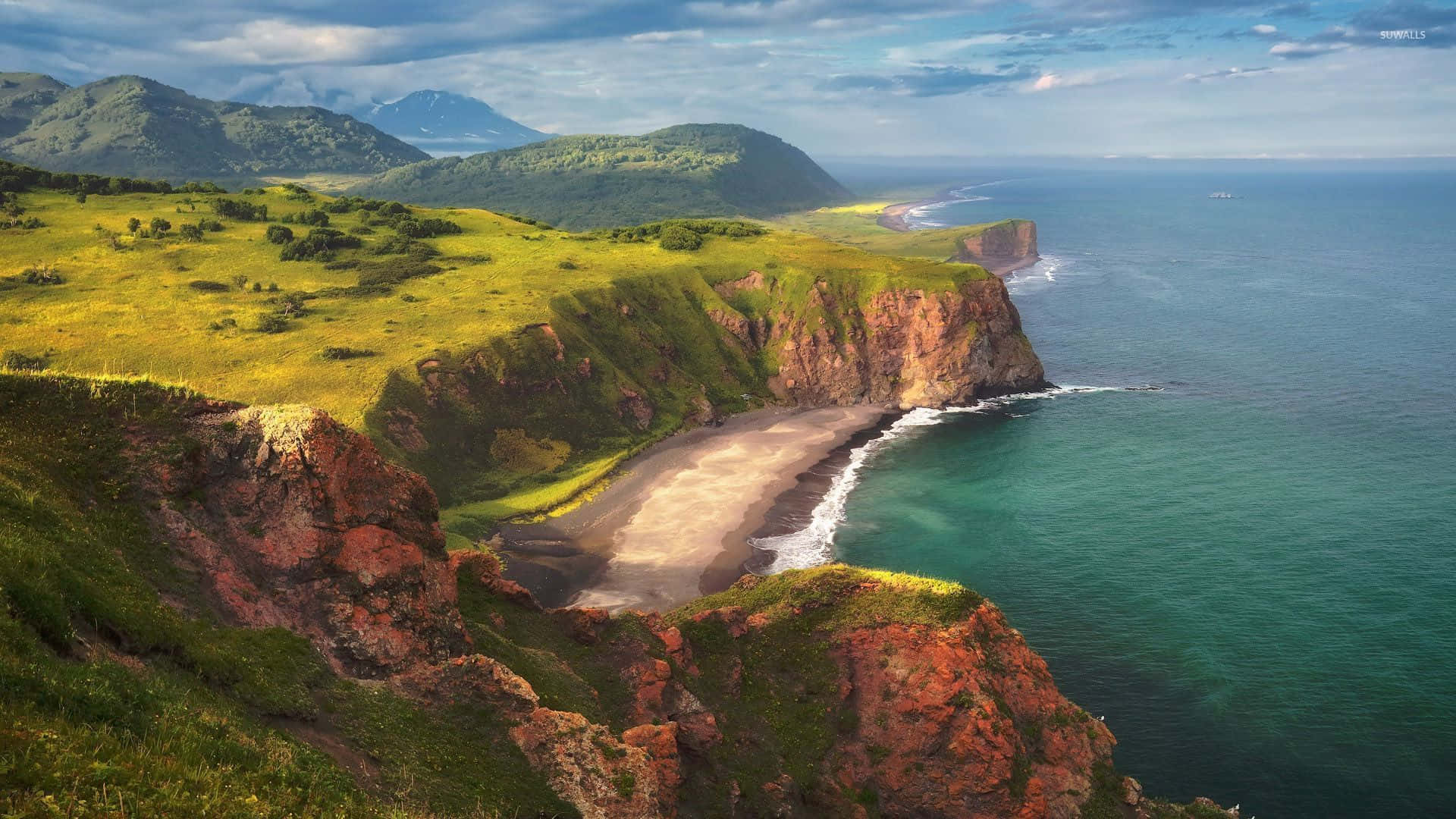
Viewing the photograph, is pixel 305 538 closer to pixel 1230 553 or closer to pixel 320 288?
pixel 1230 553

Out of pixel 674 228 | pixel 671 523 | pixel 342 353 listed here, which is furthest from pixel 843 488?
pixel 674 228

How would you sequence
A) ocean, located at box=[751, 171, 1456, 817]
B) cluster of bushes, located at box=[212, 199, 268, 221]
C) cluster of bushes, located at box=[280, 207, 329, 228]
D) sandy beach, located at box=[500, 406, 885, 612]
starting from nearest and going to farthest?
1. ocean, located at box=[751, 171, 1456, 817]
2. sandy beach, located at box=[500, 406, 885, 612]
3. cluster of bushes, located at box=[212, 199, 268, 221]
4. cluster of bushes, located at box=[280, 207, 329, 228]

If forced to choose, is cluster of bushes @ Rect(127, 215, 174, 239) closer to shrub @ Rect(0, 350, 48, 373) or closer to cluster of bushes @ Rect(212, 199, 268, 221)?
cluster of bushes @ Rect(212, 199, 268, 221)

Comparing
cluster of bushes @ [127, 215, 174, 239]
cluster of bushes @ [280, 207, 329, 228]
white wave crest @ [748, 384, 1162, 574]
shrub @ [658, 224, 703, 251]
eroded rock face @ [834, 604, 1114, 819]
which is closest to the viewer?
eroded rock face @ [834, 604, 1114, 819]

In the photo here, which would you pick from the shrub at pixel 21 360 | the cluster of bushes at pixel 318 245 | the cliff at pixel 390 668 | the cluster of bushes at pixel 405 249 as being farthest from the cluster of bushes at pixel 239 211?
the cliff at pixel 390 668

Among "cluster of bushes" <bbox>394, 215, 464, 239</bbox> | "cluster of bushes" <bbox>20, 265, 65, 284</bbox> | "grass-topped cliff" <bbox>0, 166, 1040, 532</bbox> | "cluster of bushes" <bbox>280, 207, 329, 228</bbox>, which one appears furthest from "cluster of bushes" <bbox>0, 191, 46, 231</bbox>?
"cluster of bushes" <bbox>394, 215, 464, 239</bbox>

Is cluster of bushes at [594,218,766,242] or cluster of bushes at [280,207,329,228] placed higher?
cluster of bushes at [280,207,329,228]
